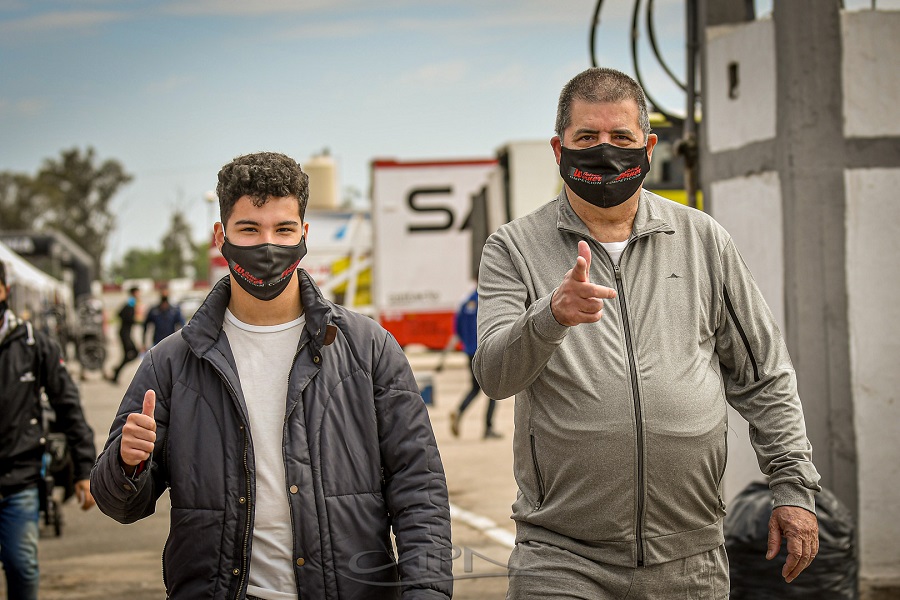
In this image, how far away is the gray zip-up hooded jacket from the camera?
3.15 m

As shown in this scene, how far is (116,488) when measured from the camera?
9.82 ft

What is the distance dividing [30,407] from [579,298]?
371cm

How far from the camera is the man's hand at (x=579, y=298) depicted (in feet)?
9.34

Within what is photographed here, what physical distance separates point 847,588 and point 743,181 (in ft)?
7.91

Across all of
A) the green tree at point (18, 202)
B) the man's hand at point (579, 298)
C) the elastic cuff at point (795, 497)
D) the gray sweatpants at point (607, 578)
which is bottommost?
the gray sweatpants at point (607, 578)

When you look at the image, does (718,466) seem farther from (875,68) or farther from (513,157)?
(513,157)

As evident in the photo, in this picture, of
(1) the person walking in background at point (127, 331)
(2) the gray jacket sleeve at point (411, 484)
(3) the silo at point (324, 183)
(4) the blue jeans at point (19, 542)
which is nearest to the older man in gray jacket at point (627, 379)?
(2) the gray jacket sleeve at point (411, 484)

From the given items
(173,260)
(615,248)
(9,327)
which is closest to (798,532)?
(615,248)

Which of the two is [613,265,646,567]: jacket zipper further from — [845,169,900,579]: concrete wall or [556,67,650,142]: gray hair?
[845,169,900,579]: concrete wall

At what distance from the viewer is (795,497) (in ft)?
10.7

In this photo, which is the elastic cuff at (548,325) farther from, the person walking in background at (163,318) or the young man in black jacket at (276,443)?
the person walking in background at (163,318)

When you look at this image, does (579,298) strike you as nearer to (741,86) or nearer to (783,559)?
(783,559)

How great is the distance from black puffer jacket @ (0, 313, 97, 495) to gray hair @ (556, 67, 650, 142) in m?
3.19

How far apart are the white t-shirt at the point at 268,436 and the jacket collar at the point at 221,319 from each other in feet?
0.16
